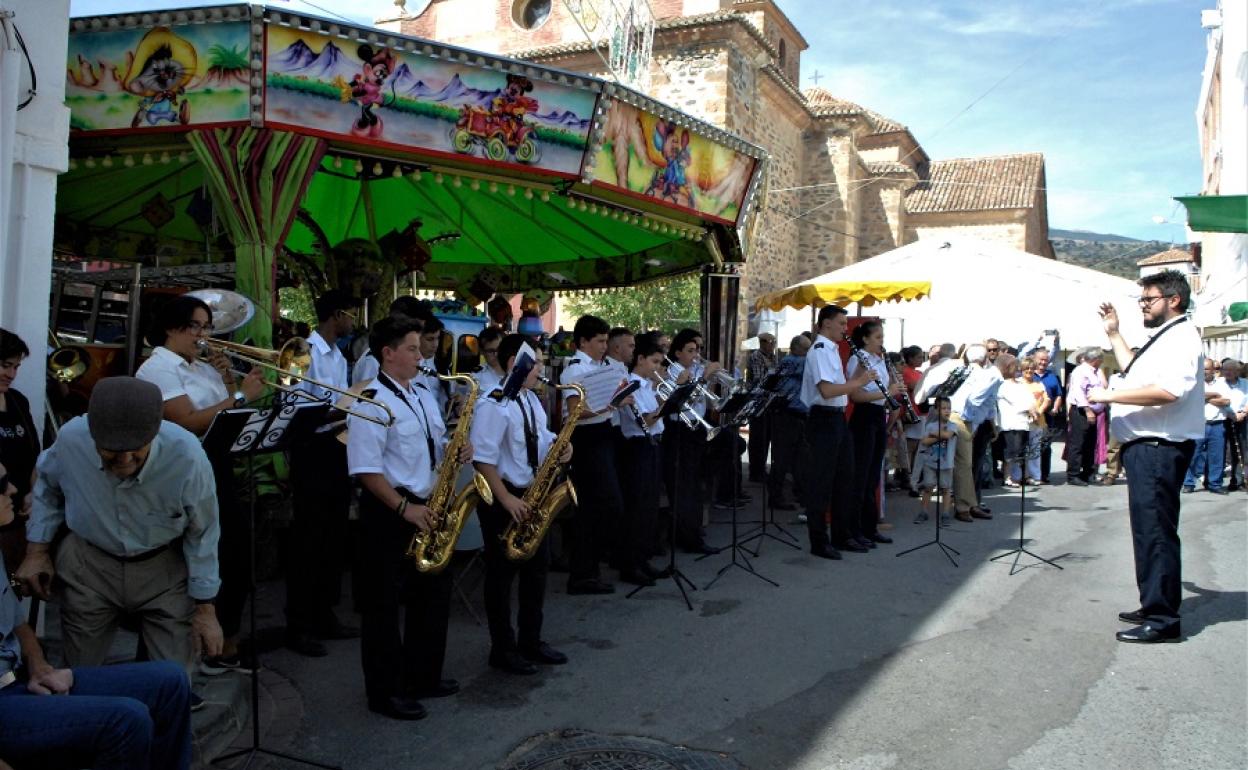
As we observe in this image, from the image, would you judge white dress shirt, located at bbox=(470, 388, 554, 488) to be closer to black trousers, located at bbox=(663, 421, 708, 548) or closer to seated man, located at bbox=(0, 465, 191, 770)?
seated man, located at bbox=(0, 465, 191, 770)

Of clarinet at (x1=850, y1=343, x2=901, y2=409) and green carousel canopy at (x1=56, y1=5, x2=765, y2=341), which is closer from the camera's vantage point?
green carousel canopy at (x1=56, y1=5, x2=765, y2=341)

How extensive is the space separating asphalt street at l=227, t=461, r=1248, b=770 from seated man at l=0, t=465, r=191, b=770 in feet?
3.47

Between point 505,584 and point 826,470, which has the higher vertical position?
point 826,470

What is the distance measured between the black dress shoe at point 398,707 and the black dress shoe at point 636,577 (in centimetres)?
260

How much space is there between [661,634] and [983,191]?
1365 inches

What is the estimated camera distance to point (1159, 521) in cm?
539

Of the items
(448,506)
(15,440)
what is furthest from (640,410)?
(15,440)

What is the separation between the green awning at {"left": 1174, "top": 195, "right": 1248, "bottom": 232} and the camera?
29.6 ft

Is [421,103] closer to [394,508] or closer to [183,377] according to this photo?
[183,377]

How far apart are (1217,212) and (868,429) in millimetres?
4643

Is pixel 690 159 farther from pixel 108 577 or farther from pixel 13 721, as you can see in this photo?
pixel 13 721

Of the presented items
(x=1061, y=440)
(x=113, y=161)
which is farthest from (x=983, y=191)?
(x=113, y=161)

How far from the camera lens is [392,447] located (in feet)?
13.5

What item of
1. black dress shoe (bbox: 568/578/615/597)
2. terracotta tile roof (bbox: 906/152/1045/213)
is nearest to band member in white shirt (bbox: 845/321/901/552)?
black dress shoe (bbox: 568/578/615/597)
